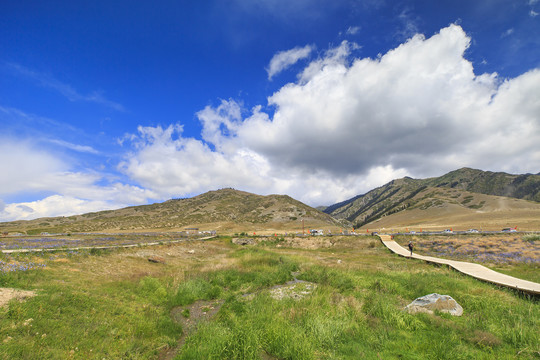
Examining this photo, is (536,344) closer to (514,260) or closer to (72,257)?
(514,260)

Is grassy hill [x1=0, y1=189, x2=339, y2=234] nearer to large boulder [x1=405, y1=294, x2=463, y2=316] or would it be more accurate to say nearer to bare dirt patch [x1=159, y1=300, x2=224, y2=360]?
bare dirt patch [x1=159, y1=300, x2=224, y2=360]

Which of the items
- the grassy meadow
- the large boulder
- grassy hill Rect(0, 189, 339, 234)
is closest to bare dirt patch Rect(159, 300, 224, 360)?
the grassy meadow

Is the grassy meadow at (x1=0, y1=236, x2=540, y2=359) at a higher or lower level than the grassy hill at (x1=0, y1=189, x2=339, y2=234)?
lower

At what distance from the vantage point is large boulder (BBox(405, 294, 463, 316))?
40.9 feet

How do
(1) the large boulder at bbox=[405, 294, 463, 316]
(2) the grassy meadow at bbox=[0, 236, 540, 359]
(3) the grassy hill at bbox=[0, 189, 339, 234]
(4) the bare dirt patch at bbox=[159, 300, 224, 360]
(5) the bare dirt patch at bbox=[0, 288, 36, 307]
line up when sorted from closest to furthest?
(2) the grassy meadow at bbox=[0, 236, 540, 359] < (4) the bare dirt patch at bbox=[159, 300, 224, 360] < (5) the bare dirt patch at bbox=[0, 288, 36, 307] < (1) the large boulder at bbox=[405, 294, 463, 316] < (3) the grassy hill at bbox=[0, 189, 339, 234]

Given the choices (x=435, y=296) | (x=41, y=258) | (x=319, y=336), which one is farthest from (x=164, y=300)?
(x=435, y=296)

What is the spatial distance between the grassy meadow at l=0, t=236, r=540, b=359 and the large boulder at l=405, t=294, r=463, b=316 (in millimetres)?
651

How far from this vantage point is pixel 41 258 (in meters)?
21.7

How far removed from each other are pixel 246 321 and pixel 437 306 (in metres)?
10.7

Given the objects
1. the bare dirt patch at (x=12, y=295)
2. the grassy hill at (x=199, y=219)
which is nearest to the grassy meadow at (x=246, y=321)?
the bare dirt patch at (x=12, y=295)

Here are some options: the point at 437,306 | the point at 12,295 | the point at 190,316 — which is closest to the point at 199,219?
the point at 190,316

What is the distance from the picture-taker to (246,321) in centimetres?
1222

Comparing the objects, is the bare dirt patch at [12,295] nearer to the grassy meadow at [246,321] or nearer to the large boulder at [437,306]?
the grassy meadow at [246,321]

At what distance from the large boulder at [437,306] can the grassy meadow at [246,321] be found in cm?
65
